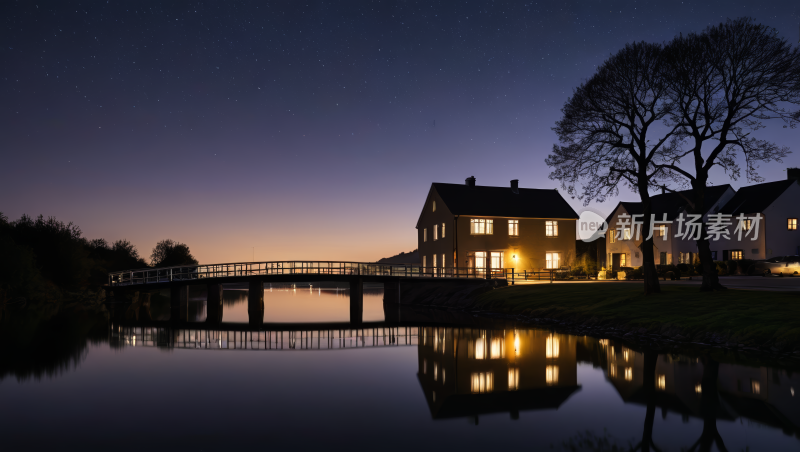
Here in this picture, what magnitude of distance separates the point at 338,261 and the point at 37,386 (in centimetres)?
2924

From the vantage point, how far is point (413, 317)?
1441 inches

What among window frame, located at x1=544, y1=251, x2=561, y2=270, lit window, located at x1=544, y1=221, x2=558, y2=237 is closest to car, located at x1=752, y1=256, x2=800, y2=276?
window frame, located at x1=544, y1=251, x2=561, y2=270

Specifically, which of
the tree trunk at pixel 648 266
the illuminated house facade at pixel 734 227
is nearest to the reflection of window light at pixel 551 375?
the tree trunk at pixel 648 266

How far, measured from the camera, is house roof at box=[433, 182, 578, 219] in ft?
162

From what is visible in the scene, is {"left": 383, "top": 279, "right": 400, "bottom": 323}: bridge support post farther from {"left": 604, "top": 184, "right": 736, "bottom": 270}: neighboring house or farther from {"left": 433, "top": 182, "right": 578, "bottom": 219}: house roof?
{"left": 604, "top": 184, "right": 736, "bottom": 270}: neighboring house

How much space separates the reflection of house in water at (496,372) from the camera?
1244 centimetres

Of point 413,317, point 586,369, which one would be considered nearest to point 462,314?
point 413,317

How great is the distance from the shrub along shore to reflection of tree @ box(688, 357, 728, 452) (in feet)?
10.7

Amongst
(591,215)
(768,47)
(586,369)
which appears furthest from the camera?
(591,215)

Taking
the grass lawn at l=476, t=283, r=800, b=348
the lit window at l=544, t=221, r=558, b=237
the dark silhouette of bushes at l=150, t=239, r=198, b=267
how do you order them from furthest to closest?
1. the dark silhouette of bushes at l=150, t=239, r=198, b=267
2. the lit window at l=544, t=221, r=558, b=237
3. the grass lawn at l=476, t=283, r=800, b=348

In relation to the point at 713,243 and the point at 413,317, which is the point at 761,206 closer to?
the point at 713,243

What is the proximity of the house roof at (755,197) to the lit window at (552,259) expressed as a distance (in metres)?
15.7

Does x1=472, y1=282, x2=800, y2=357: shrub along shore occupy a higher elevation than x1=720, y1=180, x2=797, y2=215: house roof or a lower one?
lower

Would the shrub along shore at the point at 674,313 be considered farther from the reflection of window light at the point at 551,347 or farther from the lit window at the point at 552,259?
the lit window at the point at 552,259
